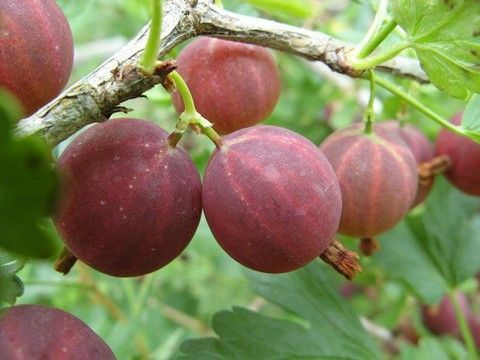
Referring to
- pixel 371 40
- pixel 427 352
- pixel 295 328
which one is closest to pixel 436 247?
pixel 427 352

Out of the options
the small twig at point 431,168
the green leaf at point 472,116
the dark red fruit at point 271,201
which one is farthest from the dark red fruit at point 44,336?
the small twig at point 431,168

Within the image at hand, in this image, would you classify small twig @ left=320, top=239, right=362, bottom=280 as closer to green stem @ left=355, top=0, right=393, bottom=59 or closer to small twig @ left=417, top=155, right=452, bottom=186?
green stem @ left=355, top=0, right=393, bottom=59

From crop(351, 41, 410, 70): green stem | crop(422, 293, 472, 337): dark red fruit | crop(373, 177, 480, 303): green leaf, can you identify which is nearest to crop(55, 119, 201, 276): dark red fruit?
crop(351, 41, 410, 70): green stem

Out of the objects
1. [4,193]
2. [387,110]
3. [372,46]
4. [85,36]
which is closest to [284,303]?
[387,110]

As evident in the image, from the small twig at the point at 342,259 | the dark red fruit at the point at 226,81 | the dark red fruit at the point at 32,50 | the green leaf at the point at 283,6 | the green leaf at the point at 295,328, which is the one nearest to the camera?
the dark red fruit at the point at 32,50

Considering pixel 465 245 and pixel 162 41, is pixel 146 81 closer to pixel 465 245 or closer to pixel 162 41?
pixel 162 41

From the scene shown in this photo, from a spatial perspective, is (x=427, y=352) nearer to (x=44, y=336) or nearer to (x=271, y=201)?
(x=271, y=201)

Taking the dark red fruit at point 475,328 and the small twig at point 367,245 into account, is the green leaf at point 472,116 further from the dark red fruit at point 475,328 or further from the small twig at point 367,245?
the dark red fruit at point 475,328

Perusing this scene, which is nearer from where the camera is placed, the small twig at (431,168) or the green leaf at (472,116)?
the green leaf at (472,116)
